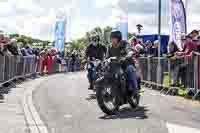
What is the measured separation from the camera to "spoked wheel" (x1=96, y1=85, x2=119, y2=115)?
10.6 m

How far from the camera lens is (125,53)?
11.5m

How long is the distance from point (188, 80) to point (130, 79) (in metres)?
3.93

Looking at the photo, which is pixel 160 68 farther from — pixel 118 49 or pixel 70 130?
pixel 70 130

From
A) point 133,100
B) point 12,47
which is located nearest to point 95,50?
point 133,100

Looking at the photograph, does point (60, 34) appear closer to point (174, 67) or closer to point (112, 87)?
point (174, 67)

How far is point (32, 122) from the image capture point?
9930mm

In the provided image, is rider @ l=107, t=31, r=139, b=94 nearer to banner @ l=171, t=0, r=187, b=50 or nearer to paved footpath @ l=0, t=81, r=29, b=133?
paved footpath @ l=0, t=81, r=29, b=133

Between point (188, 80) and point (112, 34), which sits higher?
point (112, 34)

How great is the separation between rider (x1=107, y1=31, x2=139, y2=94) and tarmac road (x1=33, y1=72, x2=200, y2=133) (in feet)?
2.18

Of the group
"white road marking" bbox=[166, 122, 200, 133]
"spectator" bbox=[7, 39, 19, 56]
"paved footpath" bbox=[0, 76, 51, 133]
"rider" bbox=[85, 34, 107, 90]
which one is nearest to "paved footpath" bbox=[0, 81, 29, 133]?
"paved footpath" bbox=[0, 76, 51, 133]

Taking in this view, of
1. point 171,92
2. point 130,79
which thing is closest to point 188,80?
point 171,92

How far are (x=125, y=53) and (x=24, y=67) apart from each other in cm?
1211

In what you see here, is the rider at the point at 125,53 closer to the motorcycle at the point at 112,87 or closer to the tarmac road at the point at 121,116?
the motorcycle at the point at 112,87

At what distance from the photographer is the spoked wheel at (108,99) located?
34.7 feet
